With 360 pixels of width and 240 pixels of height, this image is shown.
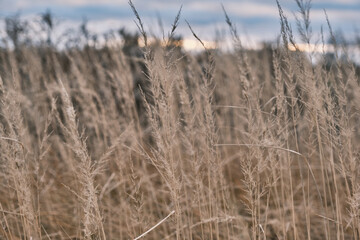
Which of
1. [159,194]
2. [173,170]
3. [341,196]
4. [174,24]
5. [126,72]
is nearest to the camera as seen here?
[174,24]

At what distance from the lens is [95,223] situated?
1.80 m

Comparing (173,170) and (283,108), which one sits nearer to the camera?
(173,170)

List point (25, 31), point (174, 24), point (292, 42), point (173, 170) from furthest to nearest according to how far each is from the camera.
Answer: point (25, 31) → point (292, 42) → point (173, 170) → point (174, 24)

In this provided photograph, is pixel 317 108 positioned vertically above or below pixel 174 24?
below

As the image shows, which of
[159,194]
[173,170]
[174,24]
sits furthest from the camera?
[159,194]

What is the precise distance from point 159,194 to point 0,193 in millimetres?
1516

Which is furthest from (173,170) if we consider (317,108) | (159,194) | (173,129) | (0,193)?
(0,193)

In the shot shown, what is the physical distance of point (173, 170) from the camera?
5.73 ft

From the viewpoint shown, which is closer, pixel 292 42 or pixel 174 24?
pixel 174 24

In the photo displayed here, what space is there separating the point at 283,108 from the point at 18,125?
1.23 metres

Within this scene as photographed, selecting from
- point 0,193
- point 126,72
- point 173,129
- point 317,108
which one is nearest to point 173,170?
point 173,129

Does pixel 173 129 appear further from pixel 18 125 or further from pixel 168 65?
pixel 18 125

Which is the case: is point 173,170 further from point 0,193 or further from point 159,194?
point 0,193

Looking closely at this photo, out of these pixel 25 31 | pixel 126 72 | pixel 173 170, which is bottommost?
pixel 173 170
